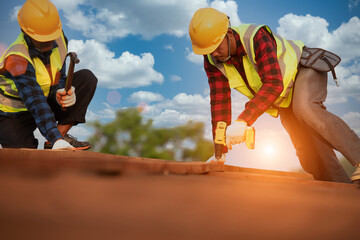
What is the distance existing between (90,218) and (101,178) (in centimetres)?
23

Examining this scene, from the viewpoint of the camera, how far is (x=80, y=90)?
328cm

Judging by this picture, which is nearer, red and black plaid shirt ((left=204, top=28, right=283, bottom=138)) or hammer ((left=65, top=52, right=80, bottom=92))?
red and black plaid shirt ((left=204, top=28, right=283, bottom=138))

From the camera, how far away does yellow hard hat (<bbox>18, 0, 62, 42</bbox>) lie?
287 cm

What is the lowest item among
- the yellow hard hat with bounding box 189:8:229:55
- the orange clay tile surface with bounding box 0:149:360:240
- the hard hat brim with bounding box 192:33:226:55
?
the orange clay tile surface with bounding box 0:149:360:240

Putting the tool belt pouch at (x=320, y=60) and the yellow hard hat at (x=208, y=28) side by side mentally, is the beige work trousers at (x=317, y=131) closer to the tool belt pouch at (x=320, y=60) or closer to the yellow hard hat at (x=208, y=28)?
the tool belt pouch at (x=320, y=60)

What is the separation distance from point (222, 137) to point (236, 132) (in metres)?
0.20

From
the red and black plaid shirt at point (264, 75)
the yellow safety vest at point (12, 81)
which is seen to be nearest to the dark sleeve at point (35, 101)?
the yellow safety vest at point (12, 81)

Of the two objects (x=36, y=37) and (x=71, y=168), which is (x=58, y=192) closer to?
(x=71, y=168)

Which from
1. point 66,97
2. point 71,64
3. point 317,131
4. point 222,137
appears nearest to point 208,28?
point 222,137

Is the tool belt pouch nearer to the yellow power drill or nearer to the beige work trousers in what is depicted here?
the beige work trousers

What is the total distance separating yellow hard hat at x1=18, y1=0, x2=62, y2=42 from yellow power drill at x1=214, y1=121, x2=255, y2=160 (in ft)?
5.86

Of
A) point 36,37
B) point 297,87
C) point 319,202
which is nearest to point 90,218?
point 319,202

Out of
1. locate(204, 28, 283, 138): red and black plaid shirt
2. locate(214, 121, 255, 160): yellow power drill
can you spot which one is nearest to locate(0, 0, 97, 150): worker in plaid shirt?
locate(214, 121, 255, 160): yellow power drill

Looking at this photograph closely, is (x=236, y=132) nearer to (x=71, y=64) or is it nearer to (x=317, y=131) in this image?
(x=317, y=131)
